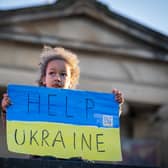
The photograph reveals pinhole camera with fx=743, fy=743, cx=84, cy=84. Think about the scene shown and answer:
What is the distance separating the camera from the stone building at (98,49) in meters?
15.0

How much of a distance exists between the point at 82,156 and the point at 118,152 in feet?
0.78

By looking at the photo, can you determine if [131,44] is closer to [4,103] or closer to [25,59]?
[25,59]

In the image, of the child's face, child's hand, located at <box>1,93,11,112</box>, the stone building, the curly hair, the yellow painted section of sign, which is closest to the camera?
the yellow painted section of sign

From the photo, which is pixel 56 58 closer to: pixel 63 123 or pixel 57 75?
pixel 57 75

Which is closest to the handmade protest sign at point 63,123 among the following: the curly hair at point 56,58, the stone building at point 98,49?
the curly hair at point 56,58

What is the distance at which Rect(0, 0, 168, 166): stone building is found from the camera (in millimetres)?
14977

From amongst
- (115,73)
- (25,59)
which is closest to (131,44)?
(115,73)

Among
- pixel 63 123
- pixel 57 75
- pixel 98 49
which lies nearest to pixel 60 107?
pixel 63 123

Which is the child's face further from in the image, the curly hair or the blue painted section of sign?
the blue painted section of sign

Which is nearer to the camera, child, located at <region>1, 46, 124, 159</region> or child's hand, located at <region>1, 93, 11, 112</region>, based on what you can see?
child's hand, located at <region>1, 93, 11, 112</region>

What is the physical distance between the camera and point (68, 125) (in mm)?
4285

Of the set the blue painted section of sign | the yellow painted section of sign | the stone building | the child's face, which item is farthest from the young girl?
the stone building

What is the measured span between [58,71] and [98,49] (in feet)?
36.1

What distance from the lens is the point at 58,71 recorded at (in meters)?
4.69
